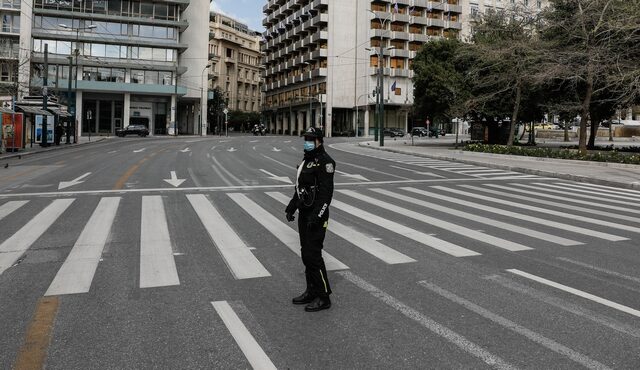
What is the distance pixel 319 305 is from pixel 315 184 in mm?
1116

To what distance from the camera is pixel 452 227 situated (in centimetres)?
898

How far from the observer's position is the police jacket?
15.8 ft

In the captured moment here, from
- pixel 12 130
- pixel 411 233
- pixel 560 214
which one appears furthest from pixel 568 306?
pixel 12 130

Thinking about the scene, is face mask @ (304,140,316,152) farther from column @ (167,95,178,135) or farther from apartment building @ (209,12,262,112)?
apartment building @ (209,12,262,112)

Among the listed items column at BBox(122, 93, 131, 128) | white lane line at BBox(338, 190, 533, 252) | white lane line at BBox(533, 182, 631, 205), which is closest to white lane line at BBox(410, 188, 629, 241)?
white lane line at BBox(338, 190, 533, 252)

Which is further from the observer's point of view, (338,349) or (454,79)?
(454,79)

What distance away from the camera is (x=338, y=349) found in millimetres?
3926

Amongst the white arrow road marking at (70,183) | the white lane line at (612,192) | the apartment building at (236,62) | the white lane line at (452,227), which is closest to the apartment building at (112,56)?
the apartment building at (236,62)

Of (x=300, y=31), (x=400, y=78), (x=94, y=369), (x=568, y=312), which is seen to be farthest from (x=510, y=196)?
(x=300, y=31)

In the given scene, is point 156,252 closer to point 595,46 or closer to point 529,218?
point 529,218

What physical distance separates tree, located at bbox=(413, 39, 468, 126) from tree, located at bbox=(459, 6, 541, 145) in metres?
1.32

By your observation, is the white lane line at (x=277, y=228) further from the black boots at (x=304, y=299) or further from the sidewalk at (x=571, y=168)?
the sidewalk at (x=571, y=168)

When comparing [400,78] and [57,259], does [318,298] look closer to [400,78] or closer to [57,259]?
[57,259]

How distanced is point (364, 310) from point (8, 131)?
2864 cm
